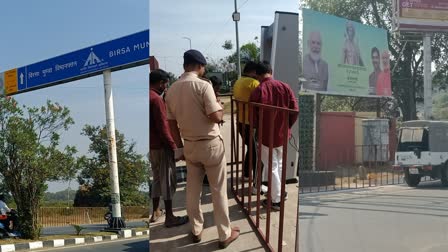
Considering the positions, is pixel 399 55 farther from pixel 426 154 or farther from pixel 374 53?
pixel 426 154

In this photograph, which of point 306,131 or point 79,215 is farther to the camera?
point 79,215

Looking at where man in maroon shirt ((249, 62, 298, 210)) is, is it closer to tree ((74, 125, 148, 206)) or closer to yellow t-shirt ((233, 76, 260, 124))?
yellow t-shirt ((233, 76, 260, 124))

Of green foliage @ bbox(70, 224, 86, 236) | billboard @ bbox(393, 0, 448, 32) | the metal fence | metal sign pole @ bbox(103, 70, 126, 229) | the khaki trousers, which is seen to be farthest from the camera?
green foliage @ bbox(70, 224, 86, 236)

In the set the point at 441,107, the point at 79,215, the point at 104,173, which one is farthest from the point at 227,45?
the point at 79,215

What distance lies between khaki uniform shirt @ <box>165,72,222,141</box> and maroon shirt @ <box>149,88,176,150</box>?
4cm

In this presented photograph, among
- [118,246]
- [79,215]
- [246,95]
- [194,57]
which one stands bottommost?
[118,246]

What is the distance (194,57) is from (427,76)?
61 centimetres

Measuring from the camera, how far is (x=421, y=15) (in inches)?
40.8

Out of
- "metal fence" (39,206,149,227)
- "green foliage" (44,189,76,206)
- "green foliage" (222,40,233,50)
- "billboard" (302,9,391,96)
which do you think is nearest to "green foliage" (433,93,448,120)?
"billboard" (302,9,391,96)

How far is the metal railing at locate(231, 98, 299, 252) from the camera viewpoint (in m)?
1.25

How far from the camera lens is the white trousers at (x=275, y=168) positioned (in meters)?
1.31

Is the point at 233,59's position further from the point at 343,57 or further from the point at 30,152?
the point at 30,152

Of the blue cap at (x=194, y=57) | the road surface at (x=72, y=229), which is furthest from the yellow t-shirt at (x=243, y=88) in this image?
the road surface at (x=72, y=229)

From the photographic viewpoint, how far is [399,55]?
111cm
